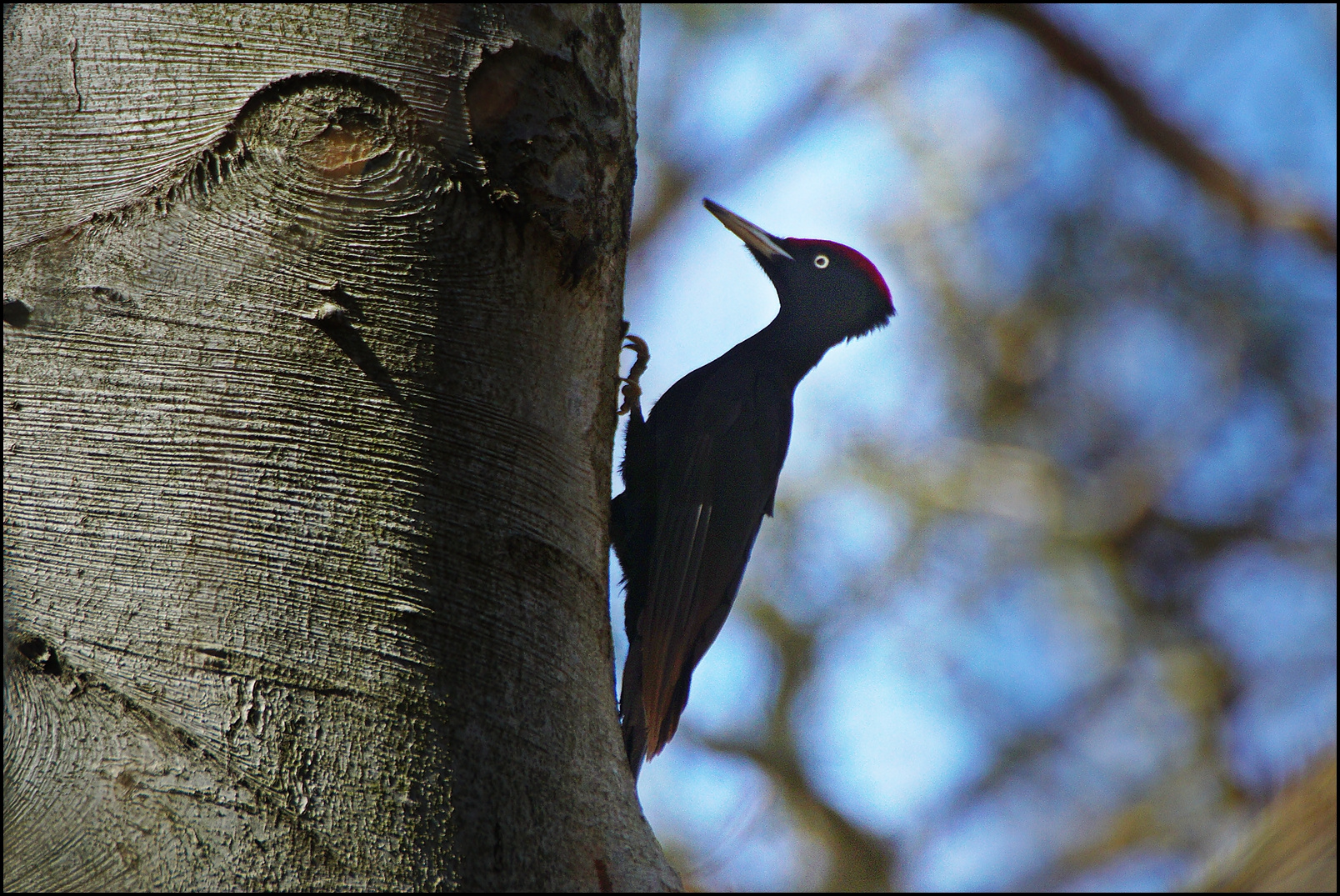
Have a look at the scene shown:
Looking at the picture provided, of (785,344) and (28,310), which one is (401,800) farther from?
(785,344)

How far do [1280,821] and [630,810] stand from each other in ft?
6.66

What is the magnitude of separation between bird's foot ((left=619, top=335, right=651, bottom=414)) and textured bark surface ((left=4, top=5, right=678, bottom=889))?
1582mm

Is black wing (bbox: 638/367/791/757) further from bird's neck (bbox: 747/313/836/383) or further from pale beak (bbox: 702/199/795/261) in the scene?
pale beak (bbox: 702/199/795/261)

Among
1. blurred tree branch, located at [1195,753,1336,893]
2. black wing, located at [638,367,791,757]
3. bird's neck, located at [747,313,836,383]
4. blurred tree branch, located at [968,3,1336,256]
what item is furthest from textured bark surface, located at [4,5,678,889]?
blurred tree branch, located at [968,3,1336,256]

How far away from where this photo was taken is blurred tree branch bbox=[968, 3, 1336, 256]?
4.50 metres

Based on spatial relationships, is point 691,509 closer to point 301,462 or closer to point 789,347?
point 789,347

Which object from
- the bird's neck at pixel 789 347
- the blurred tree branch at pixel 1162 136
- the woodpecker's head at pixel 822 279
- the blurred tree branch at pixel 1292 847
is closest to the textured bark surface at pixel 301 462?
the blurred tree branch at pixel 1292 847

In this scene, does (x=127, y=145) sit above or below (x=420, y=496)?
above

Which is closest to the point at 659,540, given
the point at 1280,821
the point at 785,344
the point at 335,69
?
the point at 785,344

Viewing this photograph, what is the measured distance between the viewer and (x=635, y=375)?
330 cm

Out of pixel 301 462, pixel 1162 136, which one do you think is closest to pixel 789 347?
pixel 1162 136

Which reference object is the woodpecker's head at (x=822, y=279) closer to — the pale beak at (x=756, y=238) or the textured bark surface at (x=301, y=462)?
the pale beak at (x=756, y=238)

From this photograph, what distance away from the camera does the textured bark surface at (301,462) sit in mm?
1165

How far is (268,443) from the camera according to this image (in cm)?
132
